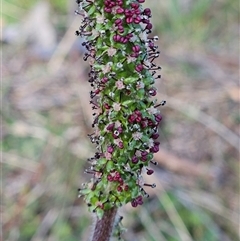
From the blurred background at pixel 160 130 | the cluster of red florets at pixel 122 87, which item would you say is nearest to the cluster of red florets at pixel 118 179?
the cluster of red florets at pixel 122 87

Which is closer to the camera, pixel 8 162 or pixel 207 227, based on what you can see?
pixel 207 227

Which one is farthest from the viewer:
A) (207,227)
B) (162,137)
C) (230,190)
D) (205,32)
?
(205,32)

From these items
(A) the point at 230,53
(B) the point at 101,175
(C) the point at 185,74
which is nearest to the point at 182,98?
(C) the point at 185,74

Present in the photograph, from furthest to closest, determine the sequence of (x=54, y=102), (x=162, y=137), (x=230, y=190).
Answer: (x=54, y=102), (x=162, y=137), (x=230, y=190)

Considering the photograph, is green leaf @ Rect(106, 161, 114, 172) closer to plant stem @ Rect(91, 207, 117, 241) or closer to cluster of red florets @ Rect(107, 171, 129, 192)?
cluster of red florets @ Rect(107, 171, 129, 192)

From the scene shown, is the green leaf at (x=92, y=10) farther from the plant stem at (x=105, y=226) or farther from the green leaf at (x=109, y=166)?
the plant stem at (x=105, y=226)

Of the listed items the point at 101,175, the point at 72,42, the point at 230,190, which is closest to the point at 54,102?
the point at 72,42

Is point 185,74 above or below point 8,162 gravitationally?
above

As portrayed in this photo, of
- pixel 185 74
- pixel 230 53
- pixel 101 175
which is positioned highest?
pixel 230 53

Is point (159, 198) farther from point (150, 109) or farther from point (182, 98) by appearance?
point (150, 109)
